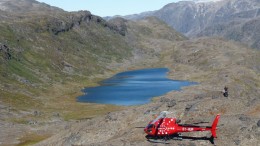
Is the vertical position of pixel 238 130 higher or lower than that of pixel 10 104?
higher

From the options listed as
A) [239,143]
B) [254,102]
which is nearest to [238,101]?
[254,102]

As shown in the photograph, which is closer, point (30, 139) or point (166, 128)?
point (166, 128)

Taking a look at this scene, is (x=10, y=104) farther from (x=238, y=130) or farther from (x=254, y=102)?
(x=238, y=130)

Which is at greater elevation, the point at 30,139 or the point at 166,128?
the point at 166,128

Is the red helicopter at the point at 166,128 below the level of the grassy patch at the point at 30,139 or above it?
above

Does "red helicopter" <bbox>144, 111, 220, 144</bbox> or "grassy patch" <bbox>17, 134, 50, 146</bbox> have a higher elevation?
"red helicopter" <bbox>144, 111, 220, 144</bbox>

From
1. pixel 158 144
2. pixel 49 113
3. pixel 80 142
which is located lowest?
pixel 49 113

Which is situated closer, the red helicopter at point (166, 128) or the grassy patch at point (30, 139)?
the red helicopter at point (166, 128)

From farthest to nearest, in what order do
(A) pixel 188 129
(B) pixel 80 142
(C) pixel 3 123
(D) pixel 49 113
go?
(D) pixel 49 113
(C) pixel 3 123
(B) pixel 80 142
(A) pixel 188 129

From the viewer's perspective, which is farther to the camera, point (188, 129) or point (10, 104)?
point (10, 104)

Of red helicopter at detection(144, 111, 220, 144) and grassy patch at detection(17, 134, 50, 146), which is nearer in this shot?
red helicopter at detection(144, 111, 220, 144)

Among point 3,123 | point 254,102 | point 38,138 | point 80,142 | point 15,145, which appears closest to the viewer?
point 80,142
